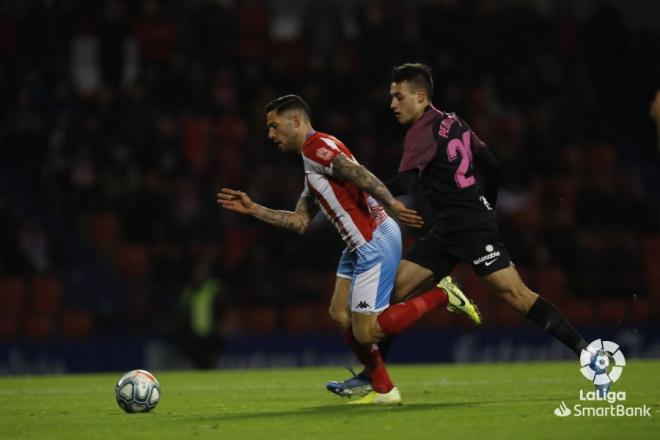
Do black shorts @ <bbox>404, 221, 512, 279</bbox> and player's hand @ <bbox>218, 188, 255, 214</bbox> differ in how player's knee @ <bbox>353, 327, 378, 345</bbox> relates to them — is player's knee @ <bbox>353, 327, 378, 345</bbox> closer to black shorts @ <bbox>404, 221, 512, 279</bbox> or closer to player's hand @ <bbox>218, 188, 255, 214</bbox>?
black shorts @ <bbox>404, 221, 512, 279</bbox>

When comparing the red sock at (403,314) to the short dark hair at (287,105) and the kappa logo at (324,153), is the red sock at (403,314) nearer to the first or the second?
the kappa logo at (324,153)

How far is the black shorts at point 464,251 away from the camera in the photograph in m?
7.99

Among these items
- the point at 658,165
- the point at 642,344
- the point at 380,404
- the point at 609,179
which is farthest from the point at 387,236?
the point at 658,165

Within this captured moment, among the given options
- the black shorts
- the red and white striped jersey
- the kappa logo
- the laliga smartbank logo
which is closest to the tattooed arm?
the red and white striped jersey

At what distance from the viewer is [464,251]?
8.10 metres

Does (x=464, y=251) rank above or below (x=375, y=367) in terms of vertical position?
above

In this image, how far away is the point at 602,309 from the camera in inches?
600

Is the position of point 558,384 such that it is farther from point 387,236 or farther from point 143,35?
point 143,35

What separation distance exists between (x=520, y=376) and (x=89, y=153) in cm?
750

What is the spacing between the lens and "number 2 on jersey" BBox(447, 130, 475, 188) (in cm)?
805

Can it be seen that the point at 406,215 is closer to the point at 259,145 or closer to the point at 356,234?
the point at 356,234

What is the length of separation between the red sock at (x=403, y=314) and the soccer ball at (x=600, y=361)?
1044mm

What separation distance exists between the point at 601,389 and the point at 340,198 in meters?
2.02

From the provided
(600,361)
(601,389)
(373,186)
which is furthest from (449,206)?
(601,389)
